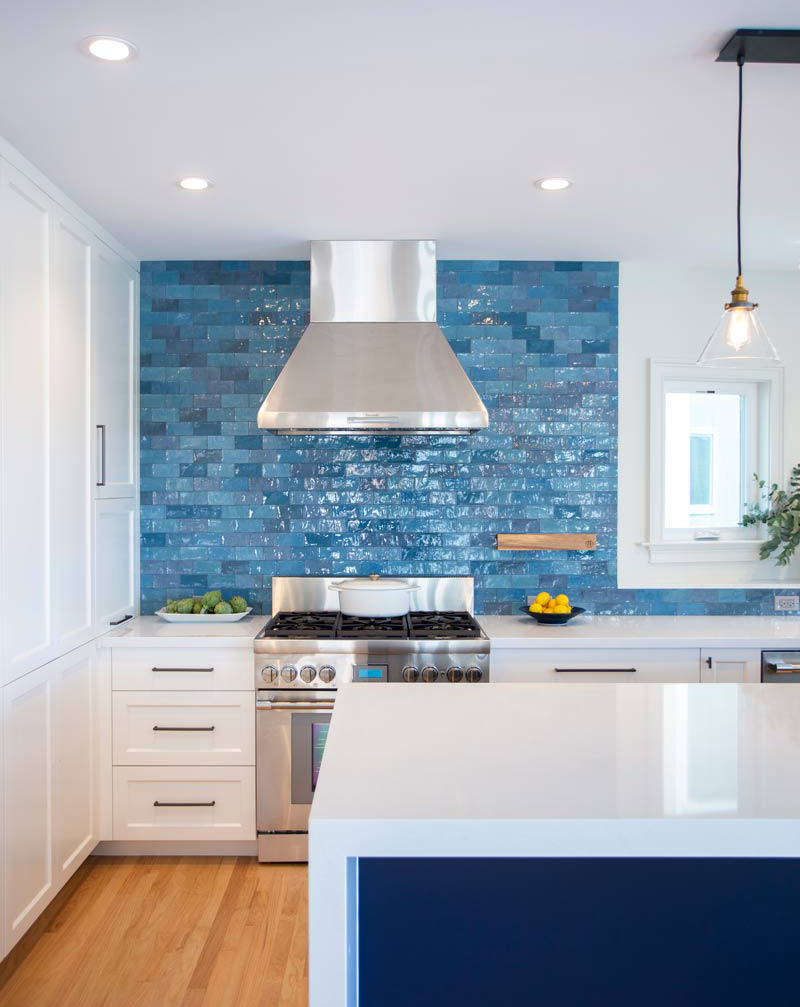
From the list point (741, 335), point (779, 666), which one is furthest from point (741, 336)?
point (779, 666)

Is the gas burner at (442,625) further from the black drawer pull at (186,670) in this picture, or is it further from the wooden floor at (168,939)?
the wooden floor at (168,939)

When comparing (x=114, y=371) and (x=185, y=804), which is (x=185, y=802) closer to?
(x=185, y=804)

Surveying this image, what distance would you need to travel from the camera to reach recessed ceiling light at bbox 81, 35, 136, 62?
6.31 feet

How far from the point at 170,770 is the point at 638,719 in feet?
7.23

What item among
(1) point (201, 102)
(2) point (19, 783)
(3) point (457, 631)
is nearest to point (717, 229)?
(3) point (457, 631)

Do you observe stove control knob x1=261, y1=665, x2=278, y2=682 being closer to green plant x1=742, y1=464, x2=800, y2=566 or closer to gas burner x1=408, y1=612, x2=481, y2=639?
gas burner x1=408, y1=612, x2=481, y2=639

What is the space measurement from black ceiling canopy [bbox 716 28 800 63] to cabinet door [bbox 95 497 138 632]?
2.67m

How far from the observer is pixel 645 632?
347 cm

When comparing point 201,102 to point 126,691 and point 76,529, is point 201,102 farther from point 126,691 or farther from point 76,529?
point 126,691

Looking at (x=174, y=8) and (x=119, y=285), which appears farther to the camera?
(x=119, y=285)

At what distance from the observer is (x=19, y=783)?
259 centimetres

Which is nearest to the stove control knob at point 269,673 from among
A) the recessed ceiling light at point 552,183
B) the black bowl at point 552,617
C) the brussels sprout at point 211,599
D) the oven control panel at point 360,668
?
the oven control panel at point 360,668

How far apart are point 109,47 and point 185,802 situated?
2.73 m

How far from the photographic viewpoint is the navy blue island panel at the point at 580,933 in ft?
4.83
